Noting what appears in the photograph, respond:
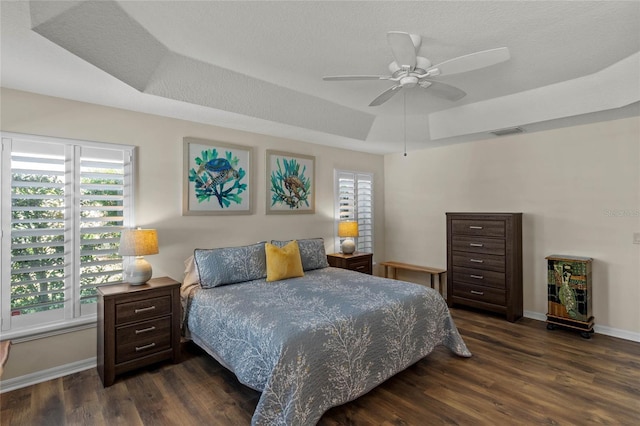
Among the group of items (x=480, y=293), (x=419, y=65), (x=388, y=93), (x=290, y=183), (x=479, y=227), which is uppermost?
(x=419, y=65)

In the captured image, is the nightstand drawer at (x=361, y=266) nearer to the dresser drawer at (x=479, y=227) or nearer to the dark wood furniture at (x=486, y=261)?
the dark wood furniture at (x=486, y=261)

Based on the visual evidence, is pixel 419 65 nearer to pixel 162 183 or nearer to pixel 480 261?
pixel 162 183

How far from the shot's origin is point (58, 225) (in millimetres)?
2814

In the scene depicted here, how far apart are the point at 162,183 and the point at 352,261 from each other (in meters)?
2.67

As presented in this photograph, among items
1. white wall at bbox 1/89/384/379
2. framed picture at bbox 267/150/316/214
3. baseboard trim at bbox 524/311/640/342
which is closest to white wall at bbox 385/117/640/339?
baseboard trim at bbox 524/311/640/342

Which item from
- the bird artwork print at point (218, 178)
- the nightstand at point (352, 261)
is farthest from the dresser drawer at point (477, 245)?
the bird artwork print at point (218, 178)

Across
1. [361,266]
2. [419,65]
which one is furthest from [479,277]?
[419,65]

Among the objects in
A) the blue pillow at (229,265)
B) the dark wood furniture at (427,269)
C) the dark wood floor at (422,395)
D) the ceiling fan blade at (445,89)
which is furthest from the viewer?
the dark wood furniture at (427,269)

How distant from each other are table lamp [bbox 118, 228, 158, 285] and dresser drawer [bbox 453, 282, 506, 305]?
12.7 ft

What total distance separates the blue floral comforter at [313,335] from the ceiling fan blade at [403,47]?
1.85 m

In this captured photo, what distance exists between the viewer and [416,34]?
229 centimetres

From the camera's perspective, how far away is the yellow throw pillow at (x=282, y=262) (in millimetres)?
3459

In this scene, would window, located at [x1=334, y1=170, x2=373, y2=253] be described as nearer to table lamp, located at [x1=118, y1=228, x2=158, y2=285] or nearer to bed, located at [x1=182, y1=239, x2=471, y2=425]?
bed, located at [x1=182, y1=239, x2=471, y2=425]

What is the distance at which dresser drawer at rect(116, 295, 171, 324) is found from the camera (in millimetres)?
2732
